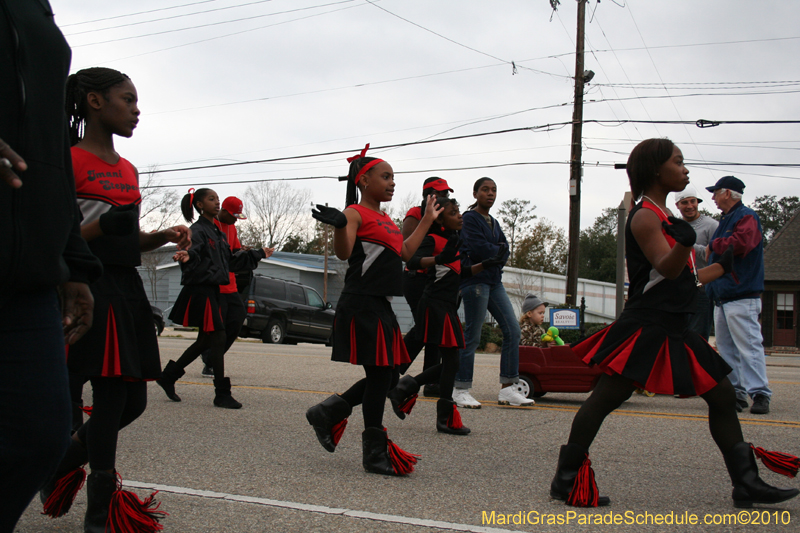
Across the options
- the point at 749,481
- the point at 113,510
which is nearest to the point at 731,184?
the point at 749,481

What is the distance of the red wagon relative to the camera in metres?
6.64

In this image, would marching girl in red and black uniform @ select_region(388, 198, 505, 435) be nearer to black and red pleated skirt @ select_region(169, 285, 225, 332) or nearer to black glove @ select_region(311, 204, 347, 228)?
black glove @ select_region(311, 204, 347, 228)

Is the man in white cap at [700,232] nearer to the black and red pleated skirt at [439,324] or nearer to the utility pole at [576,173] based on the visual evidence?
the black and red pleated skirt at [439,324]

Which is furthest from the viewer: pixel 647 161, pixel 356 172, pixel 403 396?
pixel 403 396

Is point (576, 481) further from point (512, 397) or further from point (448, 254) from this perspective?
point (512, 397)

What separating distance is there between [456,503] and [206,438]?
216 centimetres

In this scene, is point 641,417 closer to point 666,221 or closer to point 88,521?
point 666,221

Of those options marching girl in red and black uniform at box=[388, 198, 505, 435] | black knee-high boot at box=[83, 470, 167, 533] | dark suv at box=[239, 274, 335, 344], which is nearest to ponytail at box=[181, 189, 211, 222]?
marching girl in red and black uniform at box=[388, 198, 505, 435]

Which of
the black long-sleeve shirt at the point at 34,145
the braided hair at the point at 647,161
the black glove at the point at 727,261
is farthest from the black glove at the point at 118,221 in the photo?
the black glove at the point at 727,261

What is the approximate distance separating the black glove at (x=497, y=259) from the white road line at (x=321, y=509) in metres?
3.03

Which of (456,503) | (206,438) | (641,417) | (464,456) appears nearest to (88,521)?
(456,503)

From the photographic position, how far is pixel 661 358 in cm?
330

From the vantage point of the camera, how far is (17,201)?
162cm

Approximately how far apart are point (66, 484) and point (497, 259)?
3.75 m
